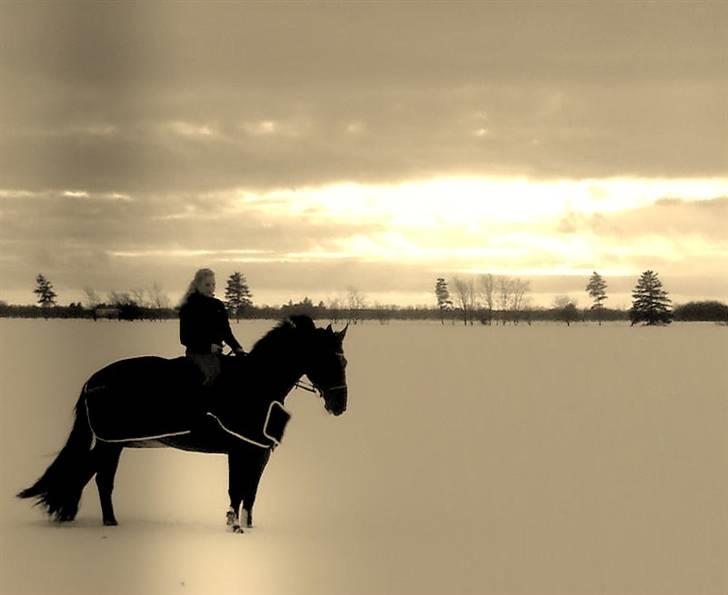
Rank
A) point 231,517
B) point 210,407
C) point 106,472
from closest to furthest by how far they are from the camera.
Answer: point 231,517 < point 210,407 < point 106,472

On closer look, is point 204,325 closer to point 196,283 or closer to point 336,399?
point 196,283

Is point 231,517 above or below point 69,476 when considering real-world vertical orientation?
below

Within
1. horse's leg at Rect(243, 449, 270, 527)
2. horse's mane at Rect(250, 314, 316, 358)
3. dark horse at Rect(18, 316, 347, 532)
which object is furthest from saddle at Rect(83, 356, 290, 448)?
horse's mane at Rect(250, 314, 316, 358)

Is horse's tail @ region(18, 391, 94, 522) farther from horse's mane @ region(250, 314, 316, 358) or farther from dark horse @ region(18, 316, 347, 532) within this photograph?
horse's mane @ region(250, 314, 316, 358)

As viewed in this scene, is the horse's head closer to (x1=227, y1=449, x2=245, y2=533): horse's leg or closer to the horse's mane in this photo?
the horse's mane

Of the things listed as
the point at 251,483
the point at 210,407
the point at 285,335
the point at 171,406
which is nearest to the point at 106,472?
the point at 171,406

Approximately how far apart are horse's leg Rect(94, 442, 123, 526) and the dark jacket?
1108mm

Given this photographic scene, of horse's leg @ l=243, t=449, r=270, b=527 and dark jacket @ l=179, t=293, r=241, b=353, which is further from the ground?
dark jacket @ l=179, t=293, r=241, b=353

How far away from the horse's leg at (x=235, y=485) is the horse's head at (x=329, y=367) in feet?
2.77

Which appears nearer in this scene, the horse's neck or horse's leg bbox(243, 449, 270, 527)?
horse's leg bbox(243, 449, 270, 527)

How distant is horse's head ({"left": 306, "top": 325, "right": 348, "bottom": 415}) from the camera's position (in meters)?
8.94

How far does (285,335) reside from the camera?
9.15 metres

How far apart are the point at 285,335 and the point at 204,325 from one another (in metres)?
0.68

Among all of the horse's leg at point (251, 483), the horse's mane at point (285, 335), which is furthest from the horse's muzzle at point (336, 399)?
the horse's leg at point (251, 483)
